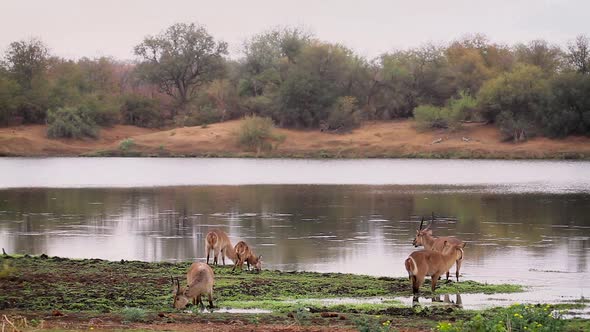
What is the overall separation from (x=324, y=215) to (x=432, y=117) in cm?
4386

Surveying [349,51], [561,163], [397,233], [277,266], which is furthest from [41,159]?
[277,266]

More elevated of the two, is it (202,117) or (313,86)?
(313,86)

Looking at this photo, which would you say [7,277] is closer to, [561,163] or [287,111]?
[561,163]

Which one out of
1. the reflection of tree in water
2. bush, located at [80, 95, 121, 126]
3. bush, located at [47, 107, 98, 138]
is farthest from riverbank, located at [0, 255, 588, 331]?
bush, located at [80, 95, 121, 126]

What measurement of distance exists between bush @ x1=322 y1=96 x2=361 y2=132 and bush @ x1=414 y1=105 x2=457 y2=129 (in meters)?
5.47

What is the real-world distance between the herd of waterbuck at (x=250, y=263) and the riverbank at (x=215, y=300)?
0.29 m

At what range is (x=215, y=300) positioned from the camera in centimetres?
1421

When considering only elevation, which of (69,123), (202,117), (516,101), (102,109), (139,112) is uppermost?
(139,112)

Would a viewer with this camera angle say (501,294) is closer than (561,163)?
Yes

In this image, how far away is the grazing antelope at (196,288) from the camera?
13.1m

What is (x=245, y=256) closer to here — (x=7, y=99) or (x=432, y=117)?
(x=432, y=117)

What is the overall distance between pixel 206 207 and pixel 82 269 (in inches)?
658

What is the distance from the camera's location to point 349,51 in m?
84.6

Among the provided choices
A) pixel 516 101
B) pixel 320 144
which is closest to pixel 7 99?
pixel 320 144
